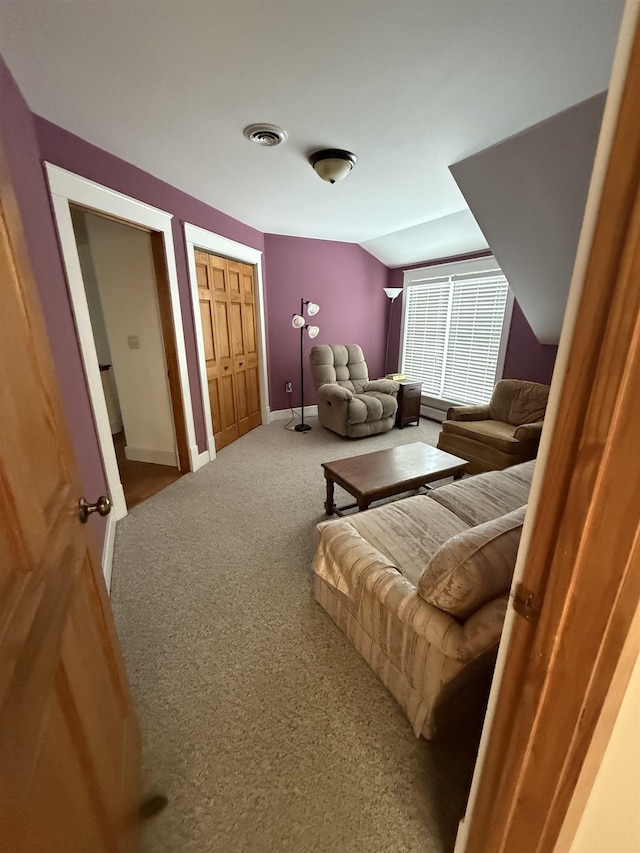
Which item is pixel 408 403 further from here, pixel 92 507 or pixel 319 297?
pixel 92 507

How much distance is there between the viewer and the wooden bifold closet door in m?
3.55

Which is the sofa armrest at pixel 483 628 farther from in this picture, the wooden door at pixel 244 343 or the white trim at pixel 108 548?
the wooden door at pixel 244 343

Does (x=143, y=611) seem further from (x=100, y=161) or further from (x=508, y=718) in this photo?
(x=100, y=161)

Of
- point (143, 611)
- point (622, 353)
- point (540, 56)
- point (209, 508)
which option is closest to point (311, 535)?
point (209, 508)

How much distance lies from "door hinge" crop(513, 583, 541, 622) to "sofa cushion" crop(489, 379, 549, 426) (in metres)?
3.22

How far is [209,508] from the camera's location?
2.76 metres

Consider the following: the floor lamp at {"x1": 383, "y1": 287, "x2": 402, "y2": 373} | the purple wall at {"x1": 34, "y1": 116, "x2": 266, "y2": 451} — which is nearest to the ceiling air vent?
the purple wall at {"x1": 34, "y1": 116, "x2": 266, "y2": 451}

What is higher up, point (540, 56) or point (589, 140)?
point (540, 56)

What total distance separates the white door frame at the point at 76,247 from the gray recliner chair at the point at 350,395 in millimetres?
2019

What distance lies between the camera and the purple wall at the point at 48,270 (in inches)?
60.9

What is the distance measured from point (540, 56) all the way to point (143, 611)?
3.15 meters

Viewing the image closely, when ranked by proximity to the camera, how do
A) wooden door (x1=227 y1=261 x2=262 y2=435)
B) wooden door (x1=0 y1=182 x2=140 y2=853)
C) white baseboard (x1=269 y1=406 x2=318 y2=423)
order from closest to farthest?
wooden door (x1=0 y1=182 x2=140 y2=853), wooden door (x1=227 y1=261 x2=262 y2=435), white baseboard (x1=269 y1=406 x2=318 y2=423)

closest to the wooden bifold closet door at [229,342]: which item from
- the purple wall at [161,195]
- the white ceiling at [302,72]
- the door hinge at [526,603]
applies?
the purple wall at [161,195]

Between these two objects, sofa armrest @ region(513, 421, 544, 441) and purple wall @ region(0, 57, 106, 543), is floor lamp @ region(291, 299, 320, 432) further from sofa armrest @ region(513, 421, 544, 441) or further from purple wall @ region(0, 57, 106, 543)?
purple wall @ region(0, 57, 106, 543)
